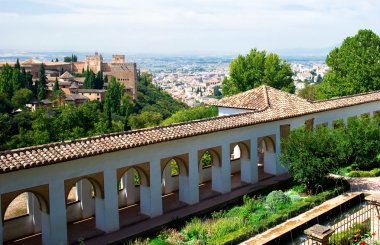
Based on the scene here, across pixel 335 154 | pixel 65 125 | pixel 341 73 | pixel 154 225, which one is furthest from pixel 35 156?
pixel 341 73

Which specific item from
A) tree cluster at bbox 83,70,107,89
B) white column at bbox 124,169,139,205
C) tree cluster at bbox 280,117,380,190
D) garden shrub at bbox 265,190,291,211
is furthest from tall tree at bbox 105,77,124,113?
garden shrub at bbox 265,190,291,211

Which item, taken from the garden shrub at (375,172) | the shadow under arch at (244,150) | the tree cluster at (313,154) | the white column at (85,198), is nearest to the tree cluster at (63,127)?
the shadow under arch at (244,150)

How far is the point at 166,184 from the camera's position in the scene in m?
18.7

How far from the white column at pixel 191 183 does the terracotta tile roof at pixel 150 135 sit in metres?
1.13

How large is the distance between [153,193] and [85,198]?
2.54 metres

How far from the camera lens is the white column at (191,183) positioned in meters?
17.2

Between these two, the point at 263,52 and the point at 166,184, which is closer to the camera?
the point at 166,184

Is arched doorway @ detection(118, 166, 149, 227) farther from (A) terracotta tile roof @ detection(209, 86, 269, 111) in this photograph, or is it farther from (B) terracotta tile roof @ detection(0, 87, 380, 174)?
(A) terracotta tile roof @ detection(209, 86, 269, 111)

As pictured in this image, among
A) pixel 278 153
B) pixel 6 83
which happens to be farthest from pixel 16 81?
pixel 278 153

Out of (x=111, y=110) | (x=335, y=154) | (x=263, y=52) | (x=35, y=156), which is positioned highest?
(x=263, y=52)

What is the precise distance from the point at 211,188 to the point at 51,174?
26.9ft

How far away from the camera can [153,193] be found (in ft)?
52.0

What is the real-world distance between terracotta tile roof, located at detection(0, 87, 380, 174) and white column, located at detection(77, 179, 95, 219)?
2395 mm

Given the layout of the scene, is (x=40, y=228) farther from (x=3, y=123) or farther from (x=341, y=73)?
(x=3, y=123)
